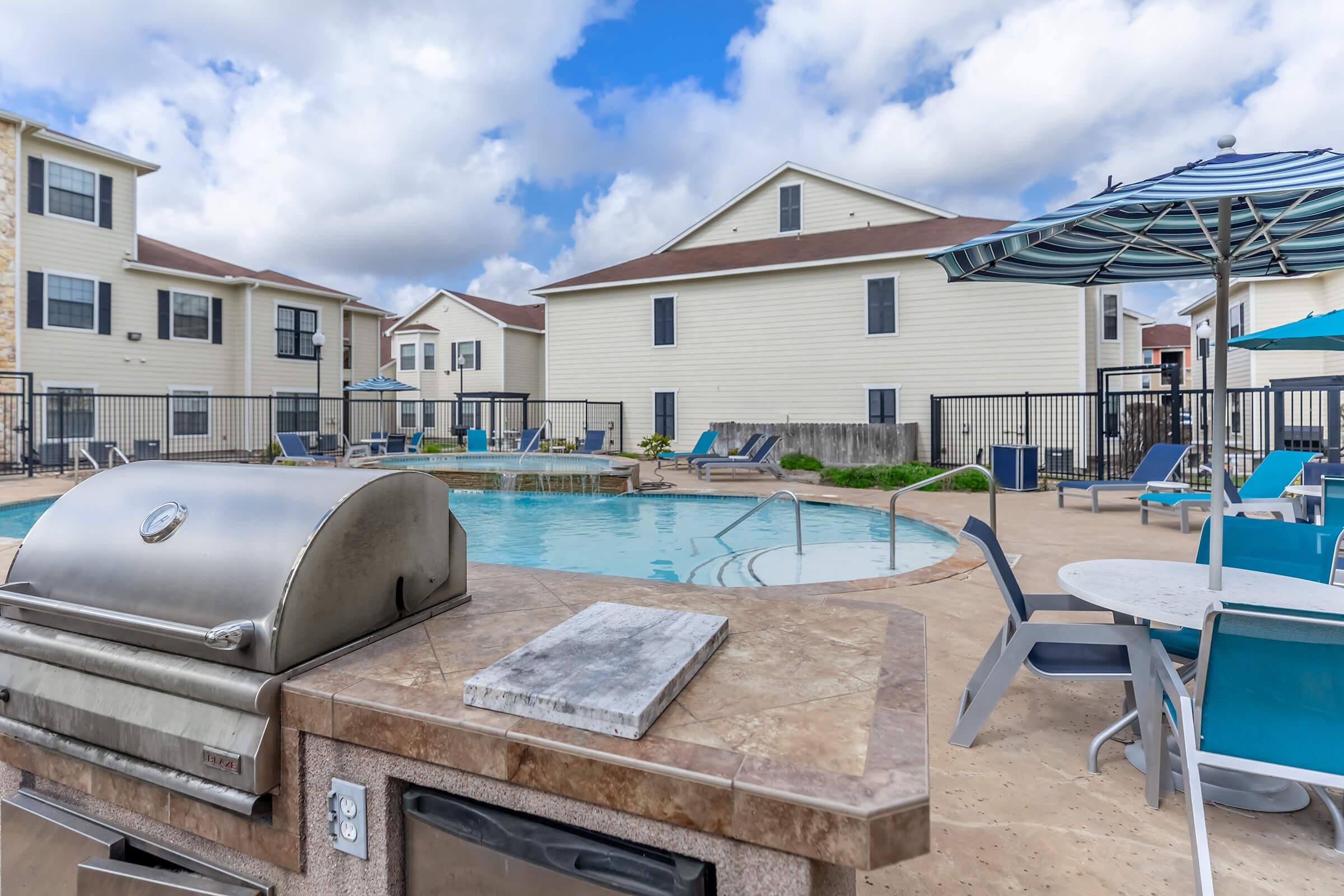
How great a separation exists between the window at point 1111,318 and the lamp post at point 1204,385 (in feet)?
5.96

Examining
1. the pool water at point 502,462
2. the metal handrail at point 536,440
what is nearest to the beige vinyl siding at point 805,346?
the metal handrail at point 536,440

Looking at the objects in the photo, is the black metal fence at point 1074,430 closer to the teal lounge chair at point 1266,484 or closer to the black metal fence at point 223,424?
the teal lounge chair at point 1266,484

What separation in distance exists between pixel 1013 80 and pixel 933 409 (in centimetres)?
1056

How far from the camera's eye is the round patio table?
2439 mm

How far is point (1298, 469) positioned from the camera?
23.3ft

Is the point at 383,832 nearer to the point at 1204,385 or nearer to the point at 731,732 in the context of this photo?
the point at 731,732

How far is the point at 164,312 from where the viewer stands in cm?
1953

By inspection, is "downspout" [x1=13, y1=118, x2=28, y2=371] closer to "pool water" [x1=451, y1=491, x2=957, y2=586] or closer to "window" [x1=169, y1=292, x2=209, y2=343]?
"window" [x1=169, y1=292, x2=209, y2=343]

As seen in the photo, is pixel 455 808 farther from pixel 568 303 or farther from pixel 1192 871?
pixel 568 303

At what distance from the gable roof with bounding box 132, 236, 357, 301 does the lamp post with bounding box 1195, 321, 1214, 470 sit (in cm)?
2458

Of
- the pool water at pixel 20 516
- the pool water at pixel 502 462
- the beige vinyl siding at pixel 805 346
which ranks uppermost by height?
the beige vinyl siding at pixel 805 346

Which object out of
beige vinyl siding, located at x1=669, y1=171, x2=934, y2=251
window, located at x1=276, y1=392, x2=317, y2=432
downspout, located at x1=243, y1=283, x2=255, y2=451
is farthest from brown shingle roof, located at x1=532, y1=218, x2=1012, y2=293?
window, located at x1=276, y1=392, x2=317, y2=432

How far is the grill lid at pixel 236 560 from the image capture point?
1.71 metres

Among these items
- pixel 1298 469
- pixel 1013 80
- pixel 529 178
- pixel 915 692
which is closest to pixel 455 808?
pixel 915 692
